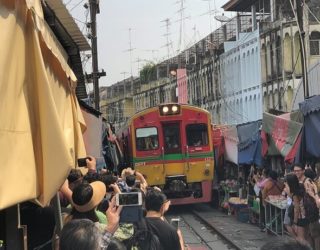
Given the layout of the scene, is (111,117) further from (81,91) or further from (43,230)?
(43,230)

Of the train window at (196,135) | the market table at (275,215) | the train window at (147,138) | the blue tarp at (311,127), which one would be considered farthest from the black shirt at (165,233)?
the train window at (196,135)

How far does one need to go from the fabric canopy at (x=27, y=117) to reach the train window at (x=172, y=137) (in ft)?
51.4

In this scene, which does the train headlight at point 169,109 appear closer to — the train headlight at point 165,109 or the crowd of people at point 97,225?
the train headlight at point 165,109

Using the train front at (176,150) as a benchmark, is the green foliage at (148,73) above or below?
above

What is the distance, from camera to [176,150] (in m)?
18.6

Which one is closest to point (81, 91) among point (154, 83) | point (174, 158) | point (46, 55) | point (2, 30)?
point (174, 158)

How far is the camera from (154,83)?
58.7m

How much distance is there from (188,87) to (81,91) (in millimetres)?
33866

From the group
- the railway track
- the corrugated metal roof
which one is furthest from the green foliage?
the corrugated metal roof

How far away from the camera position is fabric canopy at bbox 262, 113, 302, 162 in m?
11.5

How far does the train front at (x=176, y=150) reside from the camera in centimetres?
1830

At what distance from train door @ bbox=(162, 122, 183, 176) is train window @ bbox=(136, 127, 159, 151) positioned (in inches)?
A: 11.5

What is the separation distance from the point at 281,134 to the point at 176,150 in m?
6.29

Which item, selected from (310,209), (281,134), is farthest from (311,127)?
(281,134)
